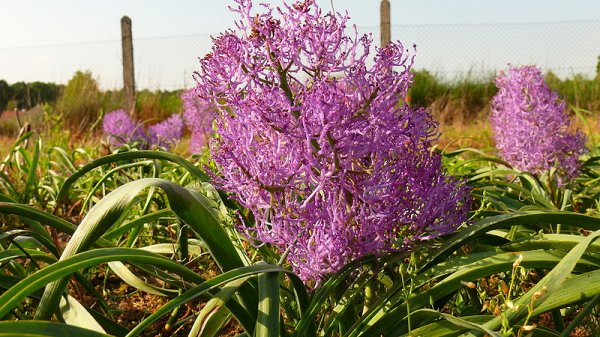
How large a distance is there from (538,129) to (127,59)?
47.2 ft

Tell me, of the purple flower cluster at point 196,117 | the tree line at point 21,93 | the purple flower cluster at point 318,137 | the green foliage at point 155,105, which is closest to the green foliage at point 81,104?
the green foliage at point 155,105

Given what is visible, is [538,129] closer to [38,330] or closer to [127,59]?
[38,330]

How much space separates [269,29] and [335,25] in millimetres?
111

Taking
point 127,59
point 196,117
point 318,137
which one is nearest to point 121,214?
point 318,137

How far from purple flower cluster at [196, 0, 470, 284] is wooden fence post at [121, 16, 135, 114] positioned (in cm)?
1461


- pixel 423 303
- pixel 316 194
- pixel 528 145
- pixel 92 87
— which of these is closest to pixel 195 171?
pixel 316 194

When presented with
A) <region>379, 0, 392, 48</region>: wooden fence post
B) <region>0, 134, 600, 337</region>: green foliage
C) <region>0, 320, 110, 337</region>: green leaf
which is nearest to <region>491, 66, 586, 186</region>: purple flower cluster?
<region>0, 134, 600, 337</region>: green foliage

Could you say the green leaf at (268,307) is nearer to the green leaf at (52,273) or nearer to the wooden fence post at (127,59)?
the green leaf at (52,273)

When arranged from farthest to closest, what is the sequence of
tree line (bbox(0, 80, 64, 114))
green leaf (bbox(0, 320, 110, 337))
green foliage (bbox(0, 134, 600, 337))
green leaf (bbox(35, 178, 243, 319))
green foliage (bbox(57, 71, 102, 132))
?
tree line (bbox(0, 80, 64, 114)) < green foliage (bbox(57, 71, 102, 132)) < green leaf (bbox(35, 178, 243, 319)) < green foliage (bbox(0, 134, 600, 337)) < green leaf (bbox(0, 320, 110, 337))

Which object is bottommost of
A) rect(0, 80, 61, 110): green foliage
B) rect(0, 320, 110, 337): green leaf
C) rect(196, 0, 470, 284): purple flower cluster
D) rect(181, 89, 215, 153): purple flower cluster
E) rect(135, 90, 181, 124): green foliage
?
rect(0, 80, 61, 110): green foliage

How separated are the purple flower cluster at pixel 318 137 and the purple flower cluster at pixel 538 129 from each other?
1974 mm

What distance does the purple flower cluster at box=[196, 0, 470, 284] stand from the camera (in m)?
1.12

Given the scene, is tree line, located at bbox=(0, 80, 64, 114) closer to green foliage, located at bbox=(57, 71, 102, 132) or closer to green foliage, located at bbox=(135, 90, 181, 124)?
green foliage, located at bbox=(57, 71, 102, 132)

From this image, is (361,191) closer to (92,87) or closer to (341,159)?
(341,159)
